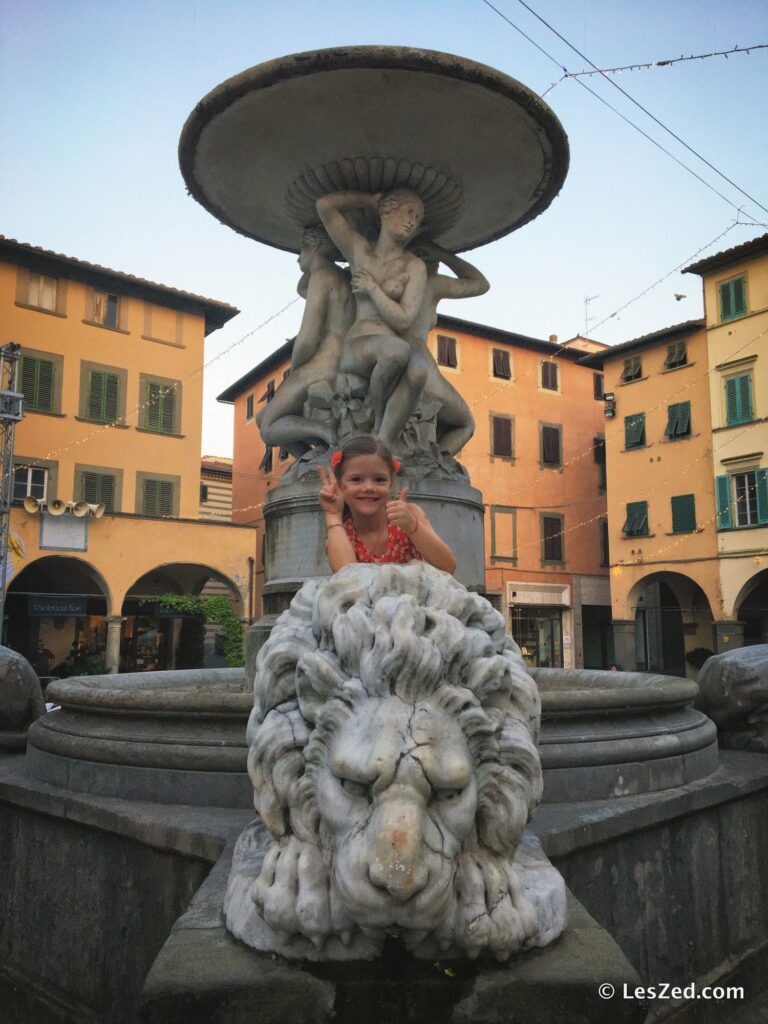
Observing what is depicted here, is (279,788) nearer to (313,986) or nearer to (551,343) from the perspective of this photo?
(313,986)

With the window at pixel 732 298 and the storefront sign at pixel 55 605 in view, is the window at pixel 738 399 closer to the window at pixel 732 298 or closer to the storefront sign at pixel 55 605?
the window at pixel 732 298

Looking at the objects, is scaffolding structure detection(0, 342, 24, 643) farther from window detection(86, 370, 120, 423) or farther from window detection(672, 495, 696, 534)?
window detection(672, 495, 696, 534)

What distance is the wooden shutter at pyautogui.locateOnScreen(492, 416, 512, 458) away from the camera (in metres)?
30.0

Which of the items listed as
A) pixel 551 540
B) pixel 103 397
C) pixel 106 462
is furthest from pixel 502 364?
pixel 106 462

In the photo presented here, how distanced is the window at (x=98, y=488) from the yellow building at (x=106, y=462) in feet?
0.11

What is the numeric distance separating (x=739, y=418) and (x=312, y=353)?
22.9 m

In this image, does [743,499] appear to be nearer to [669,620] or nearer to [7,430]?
[669,620]

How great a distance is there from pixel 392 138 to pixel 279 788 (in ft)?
15.6

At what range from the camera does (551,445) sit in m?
31.8

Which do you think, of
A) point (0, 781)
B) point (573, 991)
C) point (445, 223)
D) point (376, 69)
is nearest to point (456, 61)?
point (376, 69)

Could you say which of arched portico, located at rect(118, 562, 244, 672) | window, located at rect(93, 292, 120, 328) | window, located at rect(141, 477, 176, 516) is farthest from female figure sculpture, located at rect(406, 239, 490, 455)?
window, located at rect(93, 292, 120, 328)

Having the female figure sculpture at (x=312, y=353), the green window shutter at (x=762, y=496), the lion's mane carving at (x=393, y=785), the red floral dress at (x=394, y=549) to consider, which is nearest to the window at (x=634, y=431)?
the green window shutter at (x=762, y=496)

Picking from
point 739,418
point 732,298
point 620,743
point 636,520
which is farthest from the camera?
point 636,520

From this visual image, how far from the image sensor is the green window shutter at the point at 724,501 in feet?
83.4
